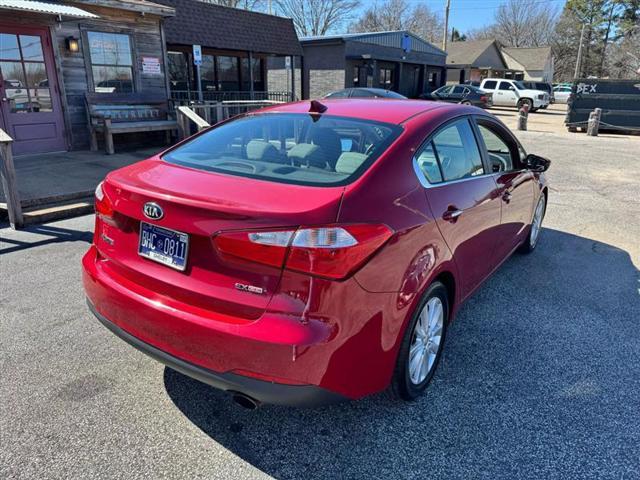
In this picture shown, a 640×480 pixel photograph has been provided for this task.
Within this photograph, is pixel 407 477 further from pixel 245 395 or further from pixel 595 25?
pixel 595 25

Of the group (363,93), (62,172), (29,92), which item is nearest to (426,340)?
(62,172)

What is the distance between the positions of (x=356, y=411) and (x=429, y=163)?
56.1 inches

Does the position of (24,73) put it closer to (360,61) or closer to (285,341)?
(285,341)

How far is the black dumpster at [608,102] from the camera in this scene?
56.9 feet

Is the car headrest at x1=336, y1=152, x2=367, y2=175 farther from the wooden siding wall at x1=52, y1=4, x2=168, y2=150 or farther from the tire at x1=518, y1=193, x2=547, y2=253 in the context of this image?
the wooden siding wall at x1=52, y1=4, x2=168, y2=150

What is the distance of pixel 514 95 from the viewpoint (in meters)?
30.9

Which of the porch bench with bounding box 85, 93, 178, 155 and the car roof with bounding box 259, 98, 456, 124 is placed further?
the porch bench with bounding box 85, 93, 178, 155

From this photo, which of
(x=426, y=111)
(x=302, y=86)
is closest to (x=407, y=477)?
(x=426, y=111)

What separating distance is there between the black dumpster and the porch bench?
49.4ft

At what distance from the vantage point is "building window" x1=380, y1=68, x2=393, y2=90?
2967 cm

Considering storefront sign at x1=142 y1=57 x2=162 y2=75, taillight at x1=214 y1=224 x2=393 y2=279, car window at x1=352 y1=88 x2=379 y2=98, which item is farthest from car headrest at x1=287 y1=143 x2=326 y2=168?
car window at x1=352 y1=88 x2=379 y2=98

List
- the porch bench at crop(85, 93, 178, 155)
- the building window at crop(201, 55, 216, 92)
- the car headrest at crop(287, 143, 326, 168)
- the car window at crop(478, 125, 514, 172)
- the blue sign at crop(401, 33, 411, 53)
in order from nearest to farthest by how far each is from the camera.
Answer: the car headrest at crop(287, 143, 326, 168), the car window at crop(478, 125, 514, 172), the porch bench at crop(85, 93, 178, 155), the building window at crop(201, 55, 216, 92), the blue sign at crop(401, 33, 411, 53)

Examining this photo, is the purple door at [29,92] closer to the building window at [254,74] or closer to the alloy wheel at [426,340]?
the alloy wheel at [426,340]

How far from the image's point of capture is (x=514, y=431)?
247 centimetres
